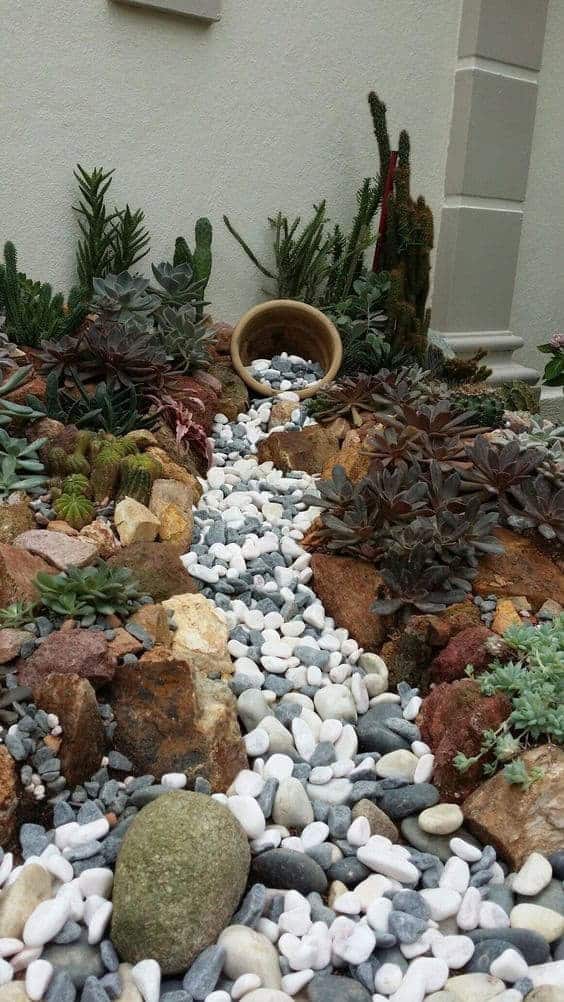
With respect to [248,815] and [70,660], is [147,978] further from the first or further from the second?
[70,660]

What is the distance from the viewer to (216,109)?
14.6 ft

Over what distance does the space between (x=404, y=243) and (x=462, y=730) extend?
3060 mm

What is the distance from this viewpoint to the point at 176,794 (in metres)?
1.90

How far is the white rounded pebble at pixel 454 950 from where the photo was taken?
1777 millimetres

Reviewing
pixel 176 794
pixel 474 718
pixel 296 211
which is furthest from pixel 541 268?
pixel 176 794

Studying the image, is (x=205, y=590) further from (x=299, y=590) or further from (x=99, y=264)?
(x=99, y=264)

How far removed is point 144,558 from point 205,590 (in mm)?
262

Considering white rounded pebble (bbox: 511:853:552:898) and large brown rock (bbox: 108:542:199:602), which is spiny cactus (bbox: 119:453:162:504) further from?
white rounded pebble (bbox: 511:853:552:898)

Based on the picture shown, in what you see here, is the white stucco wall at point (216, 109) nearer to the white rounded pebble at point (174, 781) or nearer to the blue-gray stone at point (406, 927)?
the white rounded pebble at point (174, 781)

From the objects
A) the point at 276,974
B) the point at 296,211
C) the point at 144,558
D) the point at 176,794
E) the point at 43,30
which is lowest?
the point at 276,974

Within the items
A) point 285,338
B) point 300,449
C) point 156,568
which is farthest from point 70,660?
point 285,338

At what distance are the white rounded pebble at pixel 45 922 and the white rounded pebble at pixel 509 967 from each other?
886 mm

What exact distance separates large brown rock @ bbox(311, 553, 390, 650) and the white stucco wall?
223 cm

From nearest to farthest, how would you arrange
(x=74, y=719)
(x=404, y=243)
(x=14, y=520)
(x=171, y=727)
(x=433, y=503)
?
1. (x=74, y=719)
2. (x=171, y=727)
3. (x=14, y=520)
4. (x=433, y=503)
5. (x=404, y=243)
